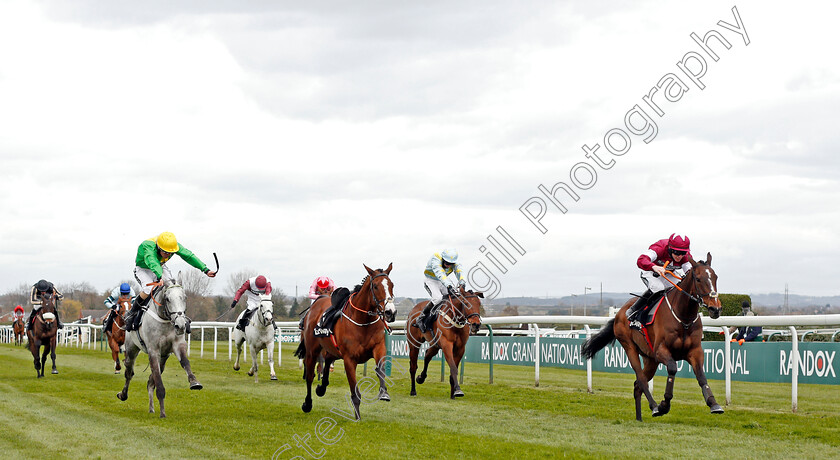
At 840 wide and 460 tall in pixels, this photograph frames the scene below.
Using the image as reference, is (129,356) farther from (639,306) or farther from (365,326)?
(639,306)

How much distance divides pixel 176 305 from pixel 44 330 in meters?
9.89

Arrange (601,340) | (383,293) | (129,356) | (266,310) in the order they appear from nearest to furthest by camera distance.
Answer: (383,293), (601,340), (129,356), (266,310)

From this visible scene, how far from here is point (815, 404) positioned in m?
9.06

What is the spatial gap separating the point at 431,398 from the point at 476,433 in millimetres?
3670

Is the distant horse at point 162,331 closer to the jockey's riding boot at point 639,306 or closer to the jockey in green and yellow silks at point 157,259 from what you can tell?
the jockey in green and yellow silks at point 157,259

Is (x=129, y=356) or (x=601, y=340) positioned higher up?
(x=601, y=340)

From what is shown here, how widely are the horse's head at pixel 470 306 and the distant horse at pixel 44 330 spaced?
9.81 m

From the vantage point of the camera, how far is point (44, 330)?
1739cm

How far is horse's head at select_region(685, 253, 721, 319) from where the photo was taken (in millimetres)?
7711

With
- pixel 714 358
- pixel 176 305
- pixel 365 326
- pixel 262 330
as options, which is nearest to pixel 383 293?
pixel 365 326

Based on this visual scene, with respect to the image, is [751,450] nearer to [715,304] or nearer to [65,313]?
[715,304]

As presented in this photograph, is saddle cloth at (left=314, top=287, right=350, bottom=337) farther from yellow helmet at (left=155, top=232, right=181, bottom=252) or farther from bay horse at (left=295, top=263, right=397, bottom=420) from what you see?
yellow helmet at (left=155, top=232, right=181, bottom=252)

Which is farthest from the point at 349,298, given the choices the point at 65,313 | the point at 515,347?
the point at 65,313

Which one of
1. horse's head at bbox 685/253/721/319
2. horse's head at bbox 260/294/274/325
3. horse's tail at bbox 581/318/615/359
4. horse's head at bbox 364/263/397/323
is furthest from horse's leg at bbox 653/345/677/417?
horse's head at bbox 260/294/274/325
